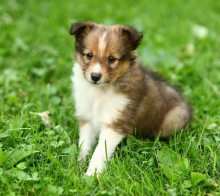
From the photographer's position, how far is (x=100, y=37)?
397 cm

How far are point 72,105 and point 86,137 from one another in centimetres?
88

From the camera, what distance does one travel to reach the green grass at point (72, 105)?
11.7 feet

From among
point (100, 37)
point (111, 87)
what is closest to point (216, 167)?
point (111, 87)

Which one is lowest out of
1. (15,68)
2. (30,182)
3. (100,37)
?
(30,182)

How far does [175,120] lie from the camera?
4664mm

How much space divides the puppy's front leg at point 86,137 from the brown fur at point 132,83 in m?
0.43

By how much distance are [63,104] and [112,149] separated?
4.69 ft

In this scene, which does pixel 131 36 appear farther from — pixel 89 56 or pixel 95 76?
pixel 95 76

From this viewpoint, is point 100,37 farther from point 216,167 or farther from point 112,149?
point 216,167

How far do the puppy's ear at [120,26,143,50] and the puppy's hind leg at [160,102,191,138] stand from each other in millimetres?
1064

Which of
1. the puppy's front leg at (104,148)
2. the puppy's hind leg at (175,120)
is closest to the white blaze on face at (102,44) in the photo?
the puppy's front leg at (104,148)

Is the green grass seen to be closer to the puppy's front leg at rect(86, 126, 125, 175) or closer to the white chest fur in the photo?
the puppy's front leg at rect(86, 126, 125, 175)

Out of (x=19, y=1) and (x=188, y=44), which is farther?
(x=19, y=1)

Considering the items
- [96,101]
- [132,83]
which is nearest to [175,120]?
[132,83]
